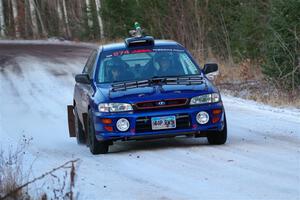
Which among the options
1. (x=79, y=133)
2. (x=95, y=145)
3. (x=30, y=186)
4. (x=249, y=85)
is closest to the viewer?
(x=30, y=186)

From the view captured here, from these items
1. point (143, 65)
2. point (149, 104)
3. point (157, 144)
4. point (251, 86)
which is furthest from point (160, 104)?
point (251, 86)

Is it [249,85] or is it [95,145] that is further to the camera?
[249,85]

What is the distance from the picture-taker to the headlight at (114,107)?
1095cm

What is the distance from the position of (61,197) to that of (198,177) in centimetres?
178

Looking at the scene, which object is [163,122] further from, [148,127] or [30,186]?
[30,186]

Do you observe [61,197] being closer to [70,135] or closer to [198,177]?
[198,177]

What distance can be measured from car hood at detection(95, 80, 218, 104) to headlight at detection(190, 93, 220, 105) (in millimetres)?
54

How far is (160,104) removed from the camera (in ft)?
36.0

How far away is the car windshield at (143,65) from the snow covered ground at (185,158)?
3.29 ft

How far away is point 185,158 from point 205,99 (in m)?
1.16

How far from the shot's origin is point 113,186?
8648 millimetres

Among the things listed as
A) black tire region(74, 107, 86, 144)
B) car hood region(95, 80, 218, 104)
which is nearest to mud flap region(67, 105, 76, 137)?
black tire region(74, 107, 86, 144)

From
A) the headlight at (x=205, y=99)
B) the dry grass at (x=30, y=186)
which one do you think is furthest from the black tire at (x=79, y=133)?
the dry grass at (x=30, y=186)

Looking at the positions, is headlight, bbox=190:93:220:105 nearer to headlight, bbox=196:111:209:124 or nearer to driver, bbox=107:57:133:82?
headlight, bbox=196:111:209:124
